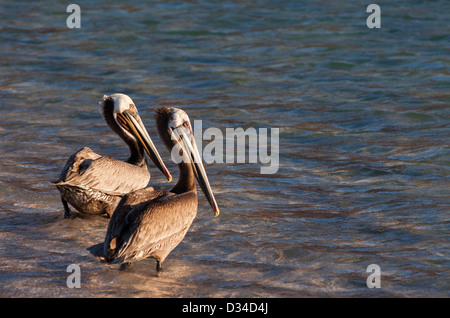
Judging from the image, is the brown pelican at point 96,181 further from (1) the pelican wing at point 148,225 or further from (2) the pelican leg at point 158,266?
(2) the pelican leg at point 158,266

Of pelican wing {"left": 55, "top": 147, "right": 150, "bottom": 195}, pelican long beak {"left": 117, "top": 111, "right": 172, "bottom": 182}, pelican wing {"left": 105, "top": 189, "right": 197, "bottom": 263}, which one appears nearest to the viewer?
pelican wing {"left": 105, "top": 189, "right": 197, "bottom": 263}

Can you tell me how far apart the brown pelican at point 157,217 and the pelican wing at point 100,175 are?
741 mm

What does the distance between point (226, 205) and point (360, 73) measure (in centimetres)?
546

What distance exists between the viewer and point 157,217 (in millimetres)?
4359

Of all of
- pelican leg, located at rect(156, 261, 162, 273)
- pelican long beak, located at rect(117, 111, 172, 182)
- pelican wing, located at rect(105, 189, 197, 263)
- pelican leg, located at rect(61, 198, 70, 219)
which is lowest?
pelican leg, located at rect(156, 261, 162, 273)

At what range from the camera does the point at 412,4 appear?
13875 millimetres

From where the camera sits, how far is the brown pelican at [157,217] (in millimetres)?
4234

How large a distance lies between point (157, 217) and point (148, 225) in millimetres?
87

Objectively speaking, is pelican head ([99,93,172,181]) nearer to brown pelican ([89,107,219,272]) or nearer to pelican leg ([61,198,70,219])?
pelican leg ([61,198,70,219])

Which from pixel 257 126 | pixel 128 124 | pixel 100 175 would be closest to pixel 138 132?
pixel 128 124

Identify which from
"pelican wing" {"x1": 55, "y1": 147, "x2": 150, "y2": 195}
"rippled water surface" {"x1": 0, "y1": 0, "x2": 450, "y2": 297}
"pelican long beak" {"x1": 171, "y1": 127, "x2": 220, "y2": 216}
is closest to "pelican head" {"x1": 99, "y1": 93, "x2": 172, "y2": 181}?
"pelican wing" {"x1": 55, "y1": 147, "x2": 150, "y2": 195}

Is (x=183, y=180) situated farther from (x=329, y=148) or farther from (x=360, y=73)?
(x=360, y=73)

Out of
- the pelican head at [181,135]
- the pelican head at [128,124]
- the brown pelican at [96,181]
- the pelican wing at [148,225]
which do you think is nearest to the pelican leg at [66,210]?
the brown pelican at [96,181]

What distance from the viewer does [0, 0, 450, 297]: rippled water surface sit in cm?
454
